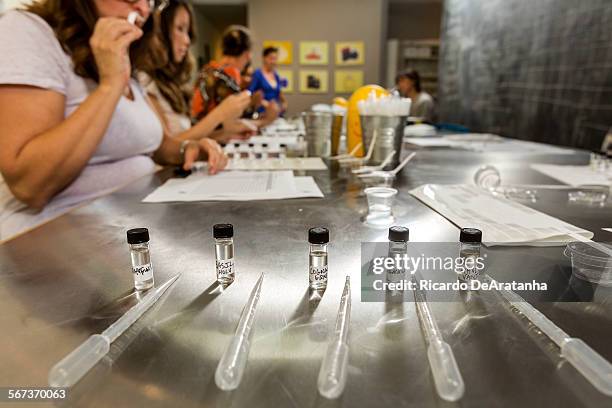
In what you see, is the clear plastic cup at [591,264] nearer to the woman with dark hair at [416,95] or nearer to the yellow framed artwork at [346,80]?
the woman with dark hair at [416,95]

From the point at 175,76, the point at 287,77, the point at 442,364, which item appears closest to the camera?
the point at 442,364

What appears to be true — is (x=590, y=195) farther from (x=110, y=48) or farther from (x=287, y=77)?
(x=287, y=77)

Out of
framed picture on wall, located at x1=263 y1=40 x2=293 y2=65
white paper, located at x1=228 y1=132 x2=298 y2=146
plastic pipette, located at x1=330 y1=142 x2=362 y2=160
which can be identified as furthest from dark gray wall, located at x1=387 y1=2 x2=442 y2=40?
plastic pipette, located at x1=330 y1=142 x2=362 y2=160

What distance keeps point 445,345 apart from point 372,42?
5895mm

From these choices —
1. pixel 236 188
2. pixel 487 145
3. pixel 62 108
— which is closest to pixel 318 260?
pixel 236 188

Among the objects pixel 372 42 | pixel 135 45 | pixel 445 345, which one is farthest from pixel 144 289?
pixel 372 42

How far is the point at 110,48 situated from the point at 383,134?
778mm

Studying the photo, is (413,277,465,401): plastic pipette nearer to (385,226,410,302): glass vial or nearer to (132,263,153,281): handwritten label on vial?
(385,226,410,302): glass vial

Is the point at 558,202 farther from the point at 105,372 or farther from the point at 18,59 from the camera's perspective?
the point at 18,59

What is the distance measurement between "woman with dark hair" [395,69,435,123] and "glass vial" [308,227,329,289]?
3.97 metres

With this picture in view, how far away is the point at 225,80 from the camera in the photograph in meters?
2.39

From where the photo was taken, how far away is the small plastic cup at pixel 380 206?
2.38 ft

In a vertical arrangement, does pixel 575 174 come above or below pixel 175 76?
below

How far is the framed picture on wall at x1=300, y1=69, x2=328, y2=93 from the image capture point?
18.8 ft
